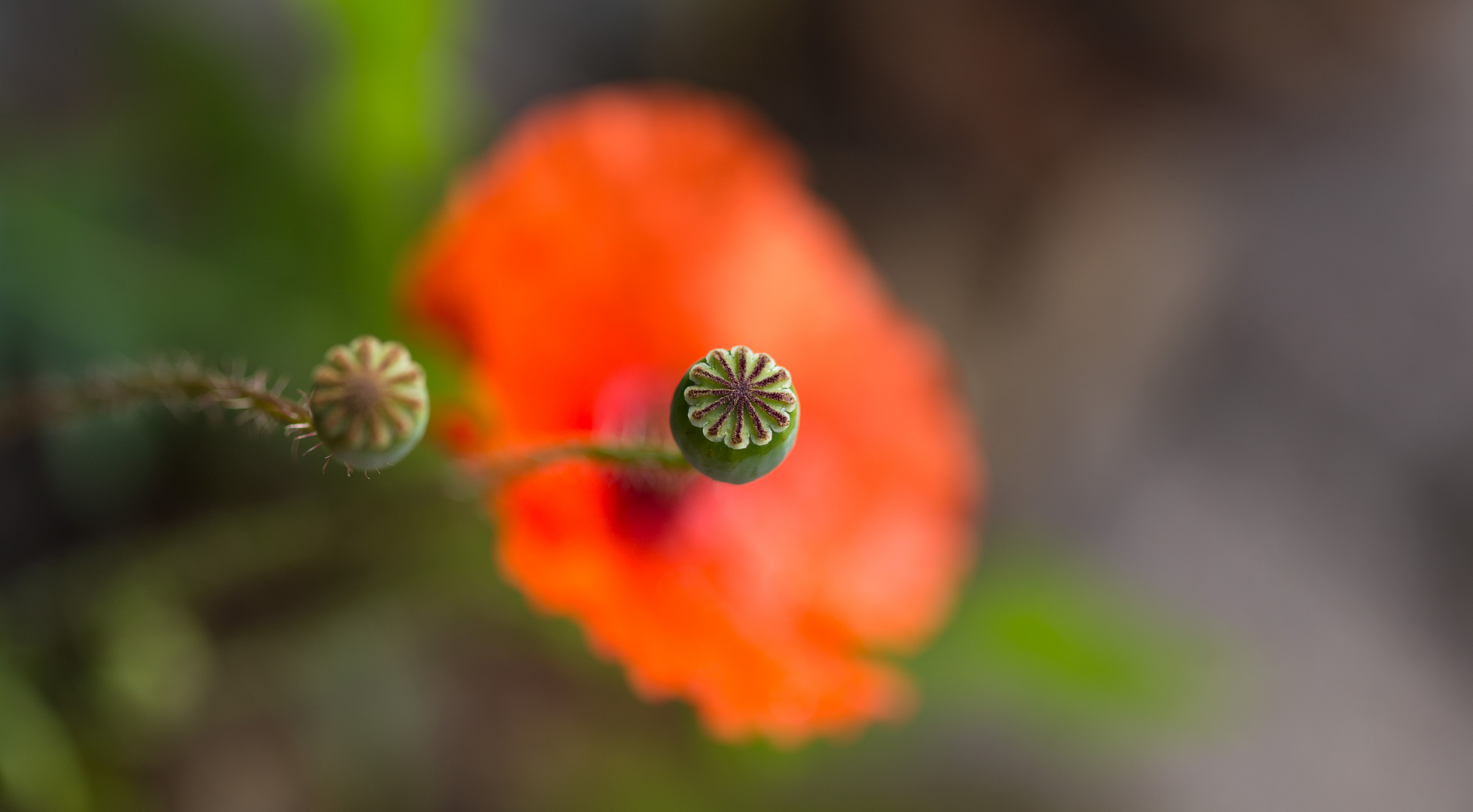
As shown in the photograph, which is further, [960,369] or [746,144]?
[960,369]

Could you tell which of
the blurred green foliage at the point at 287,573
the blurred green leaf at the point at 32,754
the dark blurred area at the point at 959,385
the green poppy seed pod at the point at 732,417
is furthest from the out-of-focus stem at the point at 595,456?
the blurred green leaf at the point at 32,754

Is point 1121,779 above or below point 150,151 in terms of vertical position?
above

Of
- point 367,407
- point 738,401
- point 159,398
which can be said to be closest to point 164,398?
point 159,398

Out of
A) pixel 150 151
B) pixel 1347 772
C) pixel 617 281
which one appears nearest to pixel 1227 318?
pixel 1347 772

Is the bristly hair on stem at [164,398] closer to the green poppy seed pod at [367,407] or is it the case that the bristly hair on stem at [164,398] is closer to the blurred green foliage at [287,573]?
the green poppy seed pod at [367,407]

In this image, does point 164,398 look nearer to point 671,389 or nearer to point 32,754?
point 671,389

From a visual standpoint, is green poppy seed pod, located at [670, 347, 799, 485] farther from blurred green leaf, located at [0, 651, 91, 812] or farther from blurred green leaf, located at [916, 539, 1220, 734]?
blurred green leaf, located at [916, 539, 1220, 734]

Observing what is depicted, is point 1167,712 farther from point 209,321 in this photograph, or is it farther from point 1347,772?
point 209,321
